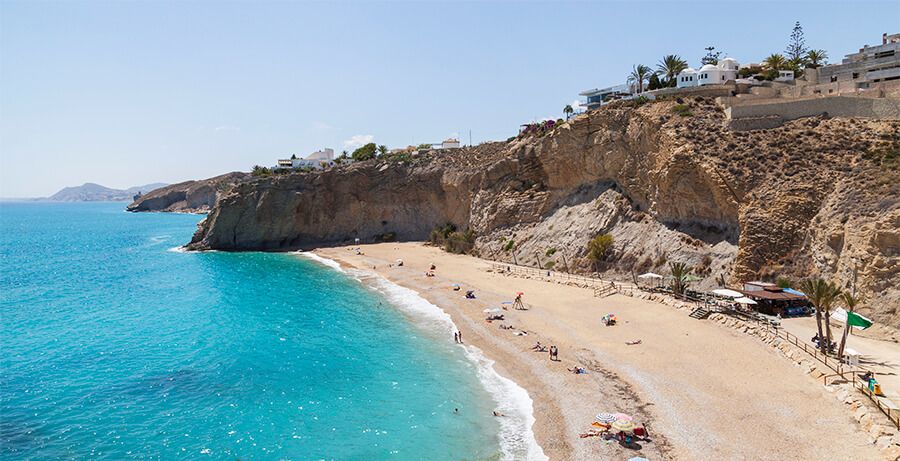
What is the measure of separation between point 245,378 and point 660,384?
19724 mm

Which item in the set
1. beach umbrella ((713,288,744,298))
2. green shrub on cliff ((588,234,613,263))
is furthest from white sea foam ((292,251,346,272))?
beach umbrella ((713,288,744,298))

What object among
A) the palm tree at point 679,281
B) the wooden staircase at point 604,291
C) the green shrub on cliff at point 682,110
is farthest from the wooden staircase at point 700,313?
the green shrub on cliff at point 682,110

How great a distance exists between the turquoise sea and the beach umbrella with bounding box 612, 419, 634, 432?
3.13 m

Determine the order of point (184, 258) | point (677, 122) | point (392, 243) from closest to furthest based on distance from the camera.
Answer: point (677, 122)
point (184, 258)
point (392, 243)

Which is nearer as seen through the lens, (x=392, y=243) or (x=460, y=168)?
(x=460, y=168)

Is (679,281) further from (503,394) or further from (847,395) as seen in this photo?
(503,394)

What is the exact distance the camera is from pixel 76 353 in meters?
31.6

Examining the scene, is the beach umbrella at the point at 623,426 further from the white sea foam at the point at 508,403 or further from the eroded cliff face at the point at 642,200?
the eroded cliff face at the point at 642,200

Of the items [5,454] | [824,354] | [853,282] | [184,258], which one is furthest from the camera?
[184,258]

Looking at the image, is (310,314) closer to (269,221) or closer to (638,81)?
(269,221)

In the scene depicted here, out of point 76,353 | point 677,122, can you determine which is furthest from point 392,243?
point 76,353

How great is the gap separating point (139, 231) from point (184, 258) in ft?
182

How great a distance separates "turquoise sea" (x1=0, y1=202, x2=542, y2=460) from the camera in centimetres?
2056

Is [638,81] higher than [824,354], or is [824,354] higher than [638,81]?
[638,81]
